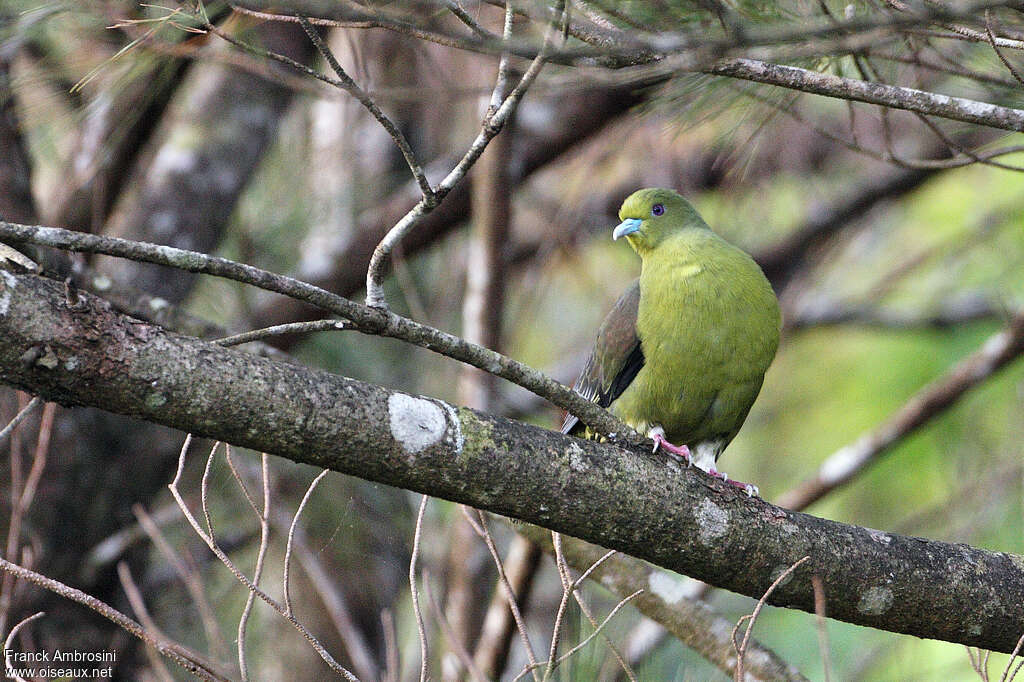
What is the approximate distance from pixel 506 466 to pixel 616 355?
1.48 meters

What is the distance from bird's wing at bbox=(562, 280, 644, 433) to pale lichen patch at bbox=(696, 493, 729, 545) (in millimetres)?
1096

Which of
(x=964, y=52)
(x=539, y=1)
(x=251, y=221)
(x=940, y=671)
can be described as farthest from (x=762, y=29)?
(x=251, y=221)

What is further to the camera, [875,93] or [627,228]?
[627,228]

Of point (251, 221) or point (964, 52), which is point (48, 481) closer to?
point (251, 221)

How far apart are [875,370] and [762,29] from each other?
422 cm

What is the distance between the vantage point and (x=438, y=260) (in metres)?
6.54

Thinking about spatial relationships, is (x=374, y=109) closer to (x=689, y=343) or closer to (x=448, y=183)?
(x=448, y=183)

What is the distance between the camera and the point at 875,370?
5996 millimetres

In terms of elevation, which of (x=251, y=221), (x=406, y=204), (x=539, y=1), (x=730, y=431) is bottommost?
(x=730, y=431)

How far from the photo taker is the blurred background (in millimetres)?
→ 2994

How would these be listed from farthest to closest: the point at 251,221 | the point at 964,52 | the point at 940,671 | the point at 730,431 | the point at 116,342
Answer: the point at 251,221
the point at 940,671
the point at 730,431
the point at 964,52
the point at 116,342

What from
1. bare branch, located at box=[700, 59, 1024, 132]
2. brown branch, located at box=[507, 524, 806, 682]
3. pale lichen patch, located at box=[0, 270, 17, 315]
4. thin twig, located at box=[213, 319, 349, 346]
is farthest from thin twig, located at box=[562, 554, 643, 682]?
pale lichen patch, located at box=[0, 270, 17, 315]

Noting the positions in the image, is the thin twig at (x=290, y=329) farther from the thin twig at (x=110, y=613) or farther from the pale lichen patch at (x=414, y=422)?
the thin twig at (x=110, y=613)

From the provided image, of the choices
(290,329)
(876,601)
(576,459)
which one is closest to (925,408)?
(876,601)
